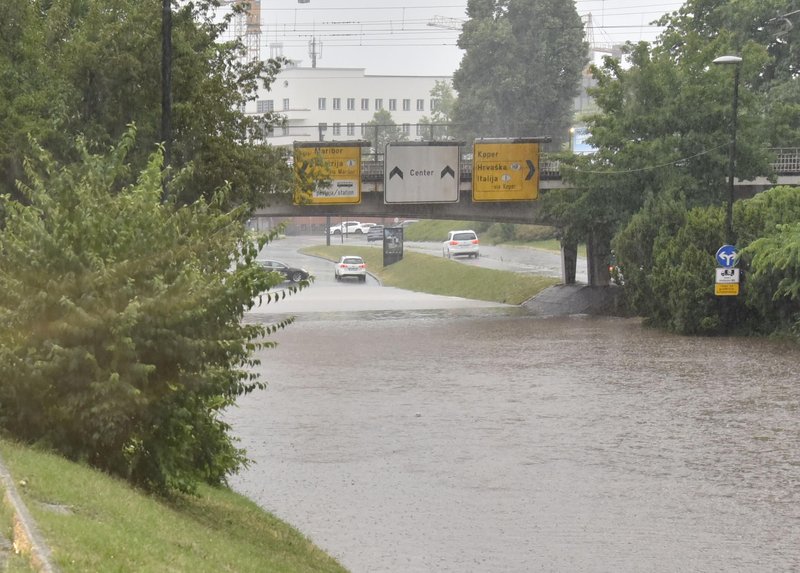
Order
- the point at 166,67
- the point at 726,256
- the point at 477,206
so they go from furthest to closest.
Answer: the point at 477,206 < the point at 726,256 < the point at 166,67

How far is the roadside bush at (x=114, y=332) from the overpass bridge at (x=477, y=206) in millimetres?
37196

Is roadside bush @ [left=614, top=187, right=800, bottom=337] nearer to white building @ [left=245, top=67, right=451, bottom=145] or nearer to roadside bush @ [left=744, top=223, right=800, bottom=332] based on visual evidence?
roadside bush @ [left=744, top=223, right=800, bottom=332]

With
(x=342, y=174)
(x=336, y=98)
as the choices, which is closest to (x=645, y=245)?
(x=342, y=174)

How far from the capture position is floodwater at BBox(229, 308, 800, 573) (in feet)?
46.9

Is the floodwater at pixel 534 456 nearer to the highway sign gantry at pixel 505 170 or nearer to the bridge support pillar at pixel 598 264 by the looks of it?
the highway sign gantry at pixel 505 170

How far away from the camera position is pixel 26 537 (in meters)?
8.11

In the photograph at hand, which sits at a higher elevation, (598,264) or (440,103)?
(440,103)

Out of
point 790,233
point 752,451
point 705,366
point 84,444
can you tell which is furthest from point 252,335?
point 790,233

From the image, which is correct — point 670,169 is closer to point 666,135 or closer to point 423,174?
point 666,135

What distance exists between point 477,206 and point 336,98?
93868 millimetres

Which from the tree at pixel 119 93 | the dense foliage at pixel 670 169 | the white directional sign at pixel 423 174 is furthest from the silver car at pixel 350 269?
the tree at pixel 119 93

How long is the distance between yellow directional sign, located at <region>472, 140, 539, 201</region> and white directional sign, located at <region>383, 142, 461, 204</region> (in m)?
0.86

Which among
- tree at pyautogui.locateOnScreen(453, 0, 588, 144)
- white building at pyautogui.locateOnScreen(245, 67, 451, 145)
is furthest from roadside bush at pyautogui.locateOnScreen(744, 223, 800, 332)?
white building at pyautogui.locateOnScreen(245, 67, 451, 145)

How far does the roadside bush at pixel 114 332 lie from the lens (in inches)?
474
